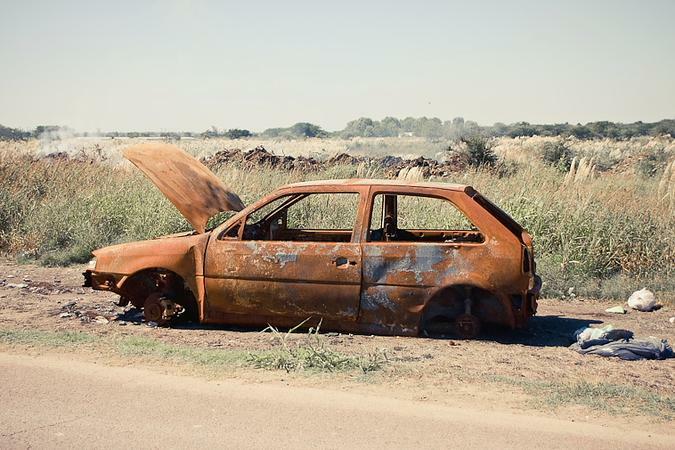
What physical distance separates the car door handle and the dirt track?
729 millimetres

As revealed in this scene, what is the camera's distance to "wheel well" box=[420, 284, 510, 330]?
8.33 meters

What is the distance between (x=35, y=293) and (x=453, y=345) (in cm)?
563

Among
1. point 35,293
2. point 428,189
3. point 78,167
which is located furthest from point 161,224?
point 428,189

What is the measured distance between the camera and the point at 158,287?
916cm

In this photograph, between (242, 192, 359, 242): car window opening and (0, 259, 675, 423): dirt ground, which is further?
(242, 192, 359, 242): car window opening

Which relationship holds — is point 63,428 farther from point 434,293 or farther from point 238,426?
point 434,293

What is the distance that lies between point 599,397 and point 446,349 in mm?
1859

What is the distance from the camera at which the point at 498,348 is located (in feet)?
27.2

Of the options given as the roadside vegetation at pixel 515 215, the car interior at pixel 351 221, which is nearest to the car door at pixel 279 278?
the car interior at pixel 351 221

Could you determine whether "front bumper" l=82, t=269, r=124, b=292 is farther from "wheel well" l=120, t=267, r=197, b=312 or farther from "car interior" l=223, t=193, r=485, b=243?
"car interior" l=223, t=193, r=485, b=243

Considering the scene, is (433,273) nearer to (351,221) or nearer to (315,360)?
(315,360)

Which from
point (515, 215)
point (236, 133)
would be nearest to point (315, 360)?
point (515, 215)

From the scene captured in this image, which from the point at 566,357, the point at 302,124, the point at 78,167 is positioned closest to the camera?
the point at 566,357

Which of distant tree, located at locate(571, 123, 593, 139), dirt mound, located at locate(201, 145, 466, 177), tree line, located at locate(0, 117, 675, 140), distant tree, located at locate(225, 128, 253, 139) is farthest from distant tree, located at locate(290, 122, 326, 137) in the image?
dirt mound, located at locate(201, 145, 466, 177)
